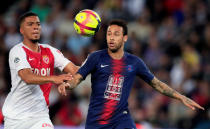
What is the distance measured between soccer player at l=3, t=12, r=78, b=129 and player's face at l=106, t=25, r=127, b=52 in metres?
1.06

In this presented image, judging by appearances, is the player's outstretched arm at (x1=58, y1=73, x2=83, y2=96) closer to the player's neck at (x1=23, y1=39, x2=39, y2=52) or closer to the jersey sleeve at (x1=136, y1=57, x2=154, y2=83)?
the player's neck at (x1=23, y1=39, x2=39, y2=52)

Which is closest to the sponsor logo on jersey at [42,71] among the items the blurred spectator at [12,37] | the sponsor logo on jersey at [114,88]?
the sponsor logo on jersey at [114,88]

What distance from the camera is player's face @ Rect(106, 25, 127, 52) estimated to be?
8633 millimetres

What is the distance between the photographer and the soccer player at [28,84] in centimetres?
834

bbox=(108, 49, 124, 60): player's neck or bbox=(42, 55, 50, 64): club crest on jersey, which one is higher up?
bbox=(108, 49, 124, 60): player's neck

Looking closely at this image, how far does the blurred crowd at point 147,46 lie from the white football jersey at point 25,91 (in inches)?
199

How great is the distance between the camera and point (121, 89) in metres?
8.65

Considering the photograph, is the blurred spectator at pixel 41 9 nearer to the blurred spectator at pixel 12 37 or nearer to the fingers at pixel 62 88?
the blurred spectator at pixel 12 37

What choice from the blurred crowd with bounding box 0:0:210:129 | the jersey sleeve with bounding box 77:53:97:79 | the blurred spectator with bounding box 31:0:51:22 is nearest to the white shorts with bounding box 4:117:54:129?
the jersey sleeve with bounding box 77:53:97:79

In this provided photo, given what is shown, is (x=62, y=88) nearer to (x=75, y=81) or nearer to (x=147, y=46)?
(x=75, y=81)

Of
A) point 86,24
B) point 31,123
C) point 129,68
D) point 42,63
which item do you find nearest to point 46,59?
point 42,63

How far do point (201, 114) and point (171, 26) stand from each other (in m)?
4.23

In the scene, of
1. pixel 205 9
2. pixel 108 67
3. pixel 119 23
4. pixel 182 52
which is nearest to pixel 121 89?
pixel 108 67

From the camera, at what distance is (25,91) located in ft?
27.7
